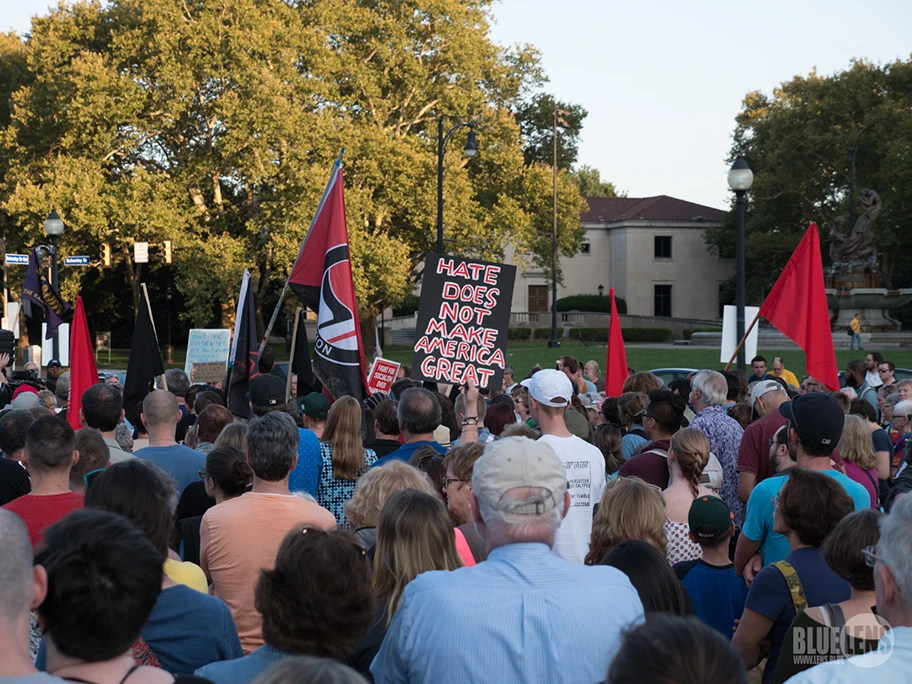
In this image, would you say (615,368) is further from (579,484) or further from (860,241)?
(860,241)

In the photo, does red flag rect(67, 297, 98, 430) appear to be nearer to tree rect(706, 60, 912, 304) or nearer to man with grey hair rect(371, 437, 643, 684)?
man with grey hair rect(371, 437, 643, 684)

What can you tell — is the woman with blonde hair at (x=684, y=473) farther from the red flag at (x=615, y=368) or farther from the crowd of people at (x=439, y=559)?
the red flag at (x=615, y=368)

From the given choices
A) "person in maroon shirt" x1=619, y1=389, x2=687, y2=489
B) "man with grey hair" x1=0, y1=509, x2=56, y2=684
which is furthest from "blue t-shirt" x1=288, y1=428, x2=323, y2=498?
"man with grey hair" x1=0, y1=509, x2=56, y2=684

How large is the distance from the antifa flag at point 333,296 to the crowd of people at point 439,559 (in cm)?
188

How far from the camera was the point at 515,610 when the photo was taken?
259 centimetres

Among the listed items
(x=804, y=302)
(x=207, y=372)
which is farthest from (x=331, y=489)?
(x=207, y=372)

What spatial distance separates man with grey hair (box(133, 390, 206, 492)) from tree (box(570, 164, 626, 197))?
288ft

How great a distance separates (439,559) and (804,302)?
25.8 ft

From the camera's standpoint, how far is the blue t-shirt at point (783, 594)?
377 cm

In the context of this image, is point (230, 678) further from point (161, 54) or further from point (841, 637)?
point (161, 54)

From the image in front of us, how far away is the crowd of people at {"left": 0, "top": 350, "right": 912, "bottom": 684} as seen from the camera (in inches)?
92.4

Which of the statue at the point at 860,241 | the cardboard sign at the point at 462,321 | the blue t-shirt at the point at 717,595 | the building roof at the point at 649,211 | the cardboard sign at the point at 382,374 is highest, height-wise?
the building roof at the point at 649,211

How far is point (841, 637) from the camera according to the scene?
10.5ft

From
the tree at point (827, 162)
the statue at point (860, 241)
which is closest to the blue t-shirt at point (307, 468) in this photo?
the statue at point (860, 241)
